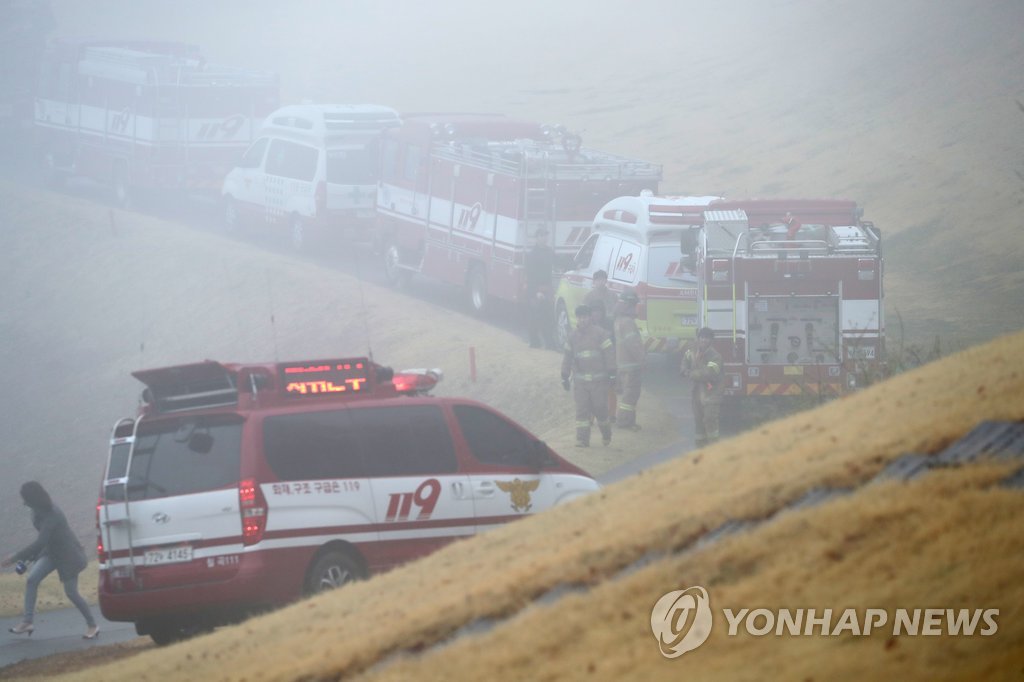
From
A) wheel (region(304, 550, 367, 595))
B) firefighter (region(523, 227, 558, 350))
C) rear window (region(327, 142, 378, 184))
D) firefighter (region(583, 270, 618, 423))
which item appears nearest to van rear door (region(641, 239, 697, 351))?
firefighter (region(583, 270, 618, 423))

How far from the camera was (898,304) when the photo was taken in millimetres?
29625

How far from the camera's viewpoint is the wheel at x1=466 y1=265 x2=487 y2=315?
26.0 metres

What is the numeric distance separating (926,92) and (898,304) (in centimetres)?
1988

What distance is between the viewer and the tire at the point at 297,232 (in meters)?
31.8

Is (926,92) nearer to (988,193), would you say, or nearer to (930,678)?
(988,193)

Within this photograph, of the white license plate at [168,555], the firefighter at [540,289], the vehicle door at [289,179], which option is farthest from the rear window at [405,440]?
the vehicle door at [289,179]

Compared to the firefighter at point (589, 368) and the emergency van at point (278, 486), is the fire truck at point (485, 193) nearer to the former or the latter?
the firefighter at point (589, 368)

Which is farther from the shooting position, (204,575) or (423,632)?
(204,575)

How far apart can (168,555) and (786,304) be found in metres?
10.3

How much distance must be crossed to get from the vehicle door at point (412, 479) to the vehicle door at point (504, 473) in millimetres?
160

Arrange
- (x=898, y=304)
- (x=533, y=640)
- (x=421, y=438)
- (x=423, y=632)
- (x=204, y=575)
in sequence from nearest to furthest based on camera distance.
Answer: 1. (x=533, y=640)
2. (x=423, y=632)
3. (x=204, y=575)
4. (x=421, y=438)
5. (x=898, y=304)

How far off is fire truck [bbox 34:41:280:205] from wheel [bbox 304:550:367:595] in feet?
88.4

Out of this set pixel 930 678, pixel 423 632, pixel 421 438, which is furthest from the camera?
pixel 421 438

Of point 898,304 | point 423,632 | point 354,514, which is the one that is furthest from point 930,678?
point 898,304
